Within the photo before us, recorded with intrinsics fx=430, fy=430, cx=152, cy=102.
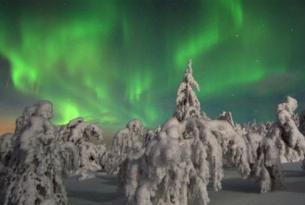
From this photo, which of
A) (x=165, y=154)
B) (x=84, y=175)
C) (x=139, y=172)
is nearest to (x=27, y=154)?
(x=139, y=172)

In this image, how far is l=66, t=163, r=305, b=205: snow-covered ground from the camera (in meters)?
15.4

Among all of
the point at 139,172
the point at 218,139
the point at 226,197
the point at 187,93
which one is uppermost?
the point at 187,93

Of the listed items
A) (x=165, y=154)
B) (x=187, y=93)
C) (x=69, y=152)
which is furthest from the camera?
(x=187, y=93)

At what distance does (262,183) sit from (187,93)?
1126 cm

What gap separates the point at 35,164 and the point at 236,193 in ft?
25.9

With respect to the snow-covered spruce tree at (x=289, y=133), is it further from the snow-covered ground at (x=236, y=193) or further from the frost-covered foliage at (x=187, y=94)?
the frost-covered foliage at (x=187, y=94)

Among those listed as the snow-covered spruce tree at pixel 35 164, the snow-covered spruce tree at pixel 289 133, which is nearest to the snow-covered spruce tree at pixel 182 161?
the snow-covered spruce tree at pixel 35 164

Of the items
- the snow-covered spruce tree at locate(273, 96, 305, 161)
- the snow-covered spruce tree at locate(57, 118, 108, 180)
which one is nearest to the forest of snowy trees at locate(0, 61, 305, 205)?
the snow-covered spruce tree at locate(273, 96, 305, 161)

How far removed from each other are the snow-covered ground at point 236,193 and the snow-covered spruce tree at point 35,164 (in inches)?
146

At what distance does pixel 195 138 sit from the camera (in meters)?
14.2

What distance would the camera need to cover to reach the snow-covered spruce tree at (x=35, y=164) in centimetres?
1481

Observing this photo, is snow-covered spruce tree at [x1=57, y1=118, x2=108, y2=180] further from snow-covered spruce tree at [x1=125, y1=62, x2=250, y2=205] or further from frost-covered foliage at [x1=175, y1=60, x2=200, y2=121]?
snow-covered spruce tree at [x1=125, y1=62, x2=250, y2=205]

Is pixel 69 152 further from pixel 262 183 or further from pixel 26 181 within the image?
pixel 262 183

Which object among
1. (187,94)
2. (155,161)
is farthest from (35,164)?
(187,94)
